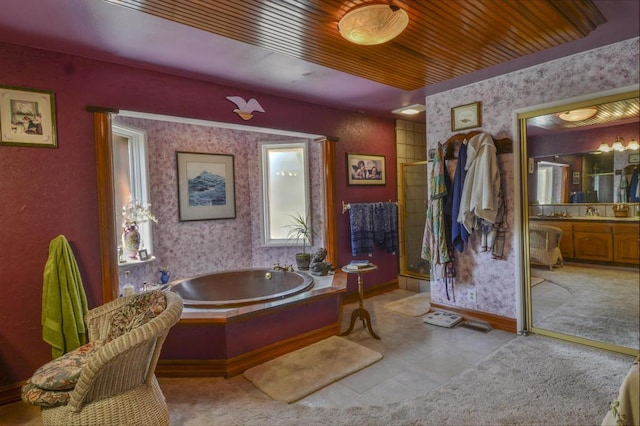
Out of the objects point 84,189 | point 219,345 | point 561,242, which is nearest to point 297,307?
point 219,345

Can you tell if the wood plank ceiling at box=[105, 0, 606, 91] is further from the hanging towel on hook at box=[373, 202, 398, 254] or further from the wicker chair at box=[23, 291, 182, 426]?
the hanging towel on hook at box=[373, 202, 398, 254]

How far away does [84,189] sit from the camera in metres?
2.49

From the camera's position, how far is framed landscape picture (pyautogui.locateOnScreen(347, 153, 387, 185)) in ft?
13.9

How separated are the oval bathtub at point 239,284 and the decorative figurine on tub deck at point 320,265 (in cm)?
15

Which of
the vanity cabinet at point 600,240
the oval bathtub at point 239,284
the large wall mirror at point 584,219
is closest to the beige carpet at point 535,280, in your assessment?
the large wall mirror at point 584,219

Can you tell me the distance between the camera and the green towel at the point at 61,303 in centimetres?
221

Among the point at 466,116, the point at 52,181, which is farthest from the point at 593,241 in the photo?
the point at 52,181

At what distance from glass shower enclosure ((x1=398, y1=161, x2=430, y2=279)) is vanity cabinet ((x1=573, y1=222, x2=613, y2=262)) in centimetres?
198

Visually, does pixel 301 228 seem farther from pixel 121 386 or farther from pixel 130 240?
pixel 121 386

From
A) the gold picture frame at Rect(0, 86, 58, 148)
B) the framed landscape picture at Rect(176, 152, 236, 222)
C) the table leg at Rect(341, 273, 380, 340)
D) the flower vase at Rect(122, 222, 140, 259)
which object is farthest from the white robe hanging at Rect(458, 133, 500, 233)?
the gold picture frame at Rect(0, 86, 58, 148)

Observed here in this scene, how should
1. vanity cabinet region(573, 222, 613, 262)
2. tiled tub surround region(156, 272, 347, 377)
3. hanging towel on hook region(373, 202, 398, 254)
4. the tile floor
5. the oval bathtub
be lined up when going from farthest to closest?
1. hanging towel on hook region(373, 202, 398, 254)
2. the oval bathtub
3. vanity cabinet region(573, 222, 613, 262)
4. tiled tub surround region(156, 272, 347, 377)
5. the tile floor

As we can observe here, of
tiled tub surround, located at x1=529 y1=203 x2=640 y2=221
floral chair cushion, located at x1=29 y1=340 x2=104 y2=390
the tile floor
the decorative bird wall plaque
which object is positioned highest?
the decorative bird wall plaque

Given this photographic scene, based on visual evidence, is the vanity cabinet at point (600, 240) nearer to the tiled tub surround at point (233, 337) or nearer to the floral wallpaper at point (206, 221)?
the tiled tub surround at point (233, 337)

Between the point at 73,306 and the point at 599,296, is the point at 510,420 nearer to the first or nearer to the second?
the point at 599,296
